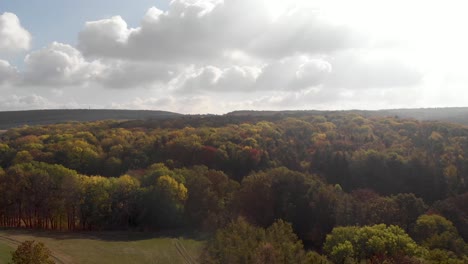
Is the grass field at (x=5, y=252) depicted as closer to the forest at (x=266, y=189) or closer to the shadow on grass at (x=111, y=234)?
the shadow on grass at (x=111, y=234)

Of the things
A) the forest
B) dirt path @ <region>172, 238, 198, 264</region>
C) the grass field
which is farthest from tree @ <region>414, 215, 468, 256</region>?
the grass field

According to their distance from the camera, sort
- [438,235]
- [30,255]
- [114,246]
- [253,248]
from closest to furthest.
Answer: [30,255] < [253,248] < [438,235] < [114,246]

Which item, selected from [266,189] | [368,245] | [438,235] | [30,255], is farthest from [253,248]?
[266,189]

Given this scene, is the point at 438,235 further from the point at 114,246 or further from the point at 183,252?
the point at 114,246

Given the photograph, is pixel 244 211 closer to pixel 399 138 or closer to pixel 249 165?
pixel 249 165

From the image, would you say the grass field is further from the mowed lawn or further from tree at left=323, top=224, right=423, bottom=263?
tree at left=323, top=224, right=423, bottom=263

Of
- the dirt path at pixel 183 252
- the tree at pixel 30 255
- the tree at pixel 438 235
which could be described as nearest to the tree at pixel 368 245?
the tree at pixel 438 235

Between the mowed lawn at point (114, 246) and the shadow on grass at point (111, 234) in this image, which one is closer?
the mowed lawn at point (114, 246)
